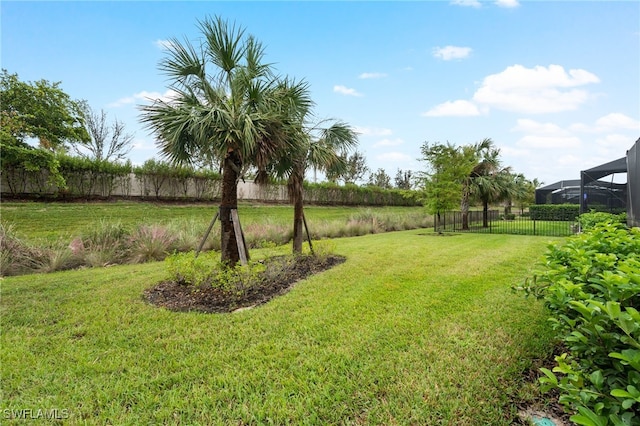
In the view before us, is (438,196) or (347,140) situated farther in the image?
(438,196)

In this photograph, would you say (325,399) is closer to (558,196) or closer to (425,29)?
(425,29)

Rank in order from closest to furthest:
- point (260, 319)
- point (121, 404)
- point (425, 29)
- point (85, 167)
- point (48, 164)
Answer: point (121, 404) → point (260, 319) → point (425, 29) → point (48, 164) → point (85, 167)

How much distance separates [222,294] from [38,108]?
49.9 feet

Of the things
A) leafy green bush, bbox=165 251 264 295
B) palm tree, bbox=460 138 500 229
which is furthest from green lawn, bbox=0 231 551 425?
palm tree, bbox=460 138 500 229

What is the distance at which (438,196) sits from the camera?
12461mm

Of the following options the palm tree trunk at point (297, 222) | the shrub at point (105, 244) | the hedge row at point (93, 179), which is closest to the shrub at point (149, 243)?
the shrub at point (105, 244)

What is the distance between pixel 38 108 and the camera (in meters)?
12.7

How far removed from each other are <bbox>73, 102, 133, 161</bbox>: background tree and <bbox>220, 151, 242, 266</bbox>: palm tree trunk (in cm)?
2234

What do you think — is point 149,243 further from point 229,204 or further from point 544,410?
point 544,410

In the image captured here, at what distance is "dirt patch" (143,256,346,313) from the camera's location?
394 cm

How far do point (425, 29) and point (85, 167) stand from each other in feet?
46.6

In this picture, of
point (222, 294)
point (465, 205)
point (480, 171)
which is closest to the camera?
point (222, 294)

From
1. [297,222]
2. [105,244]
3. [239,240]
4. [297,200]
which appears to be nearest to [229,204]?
[239,240]

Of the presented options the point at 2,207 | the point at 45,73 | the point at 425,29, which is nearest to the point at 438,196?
the point at 425,29
